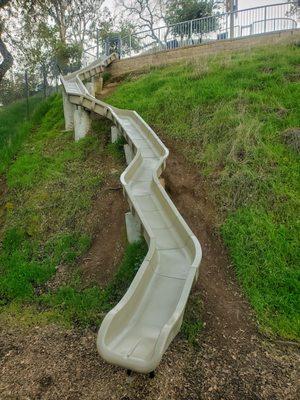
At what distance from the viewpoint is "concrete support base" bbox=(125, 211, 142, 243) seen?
22.8 ft

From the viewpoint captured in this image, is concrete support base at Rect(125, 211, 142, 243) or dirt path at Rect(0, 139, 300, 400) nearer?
dirt path at Rect(0, 139, 300, 400)

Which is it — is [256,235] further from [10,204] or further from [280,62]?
[280,62]

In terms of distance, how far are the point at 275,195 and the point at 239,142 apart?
1.89m

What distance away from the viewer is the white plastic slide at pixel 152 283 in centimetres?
414

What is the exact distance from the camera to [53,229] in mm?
8430

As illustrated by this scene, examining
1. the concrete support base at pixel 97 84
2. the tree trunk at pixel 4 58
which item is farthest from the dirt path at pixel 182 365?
the tree trunk at pixel 4 58

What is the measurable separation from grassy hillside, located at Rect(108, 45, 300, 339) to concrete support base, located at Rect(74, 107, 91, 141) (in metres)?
1.71

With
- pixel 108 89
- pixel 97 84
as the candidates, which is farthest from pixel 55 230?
pixel 97 84

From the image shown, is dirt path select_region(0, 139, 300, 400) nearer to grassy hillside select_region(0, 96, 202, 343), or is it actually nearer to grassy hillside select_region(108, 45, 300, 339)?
grassy hillside select_region(0, 96, 202, 343)

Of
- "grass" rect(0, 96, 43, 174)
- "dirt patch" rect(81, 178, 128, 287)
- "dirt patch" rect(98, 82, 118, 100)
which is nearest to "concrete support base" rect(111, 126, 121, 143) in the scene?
"dirt patch" rect(81, 178, 128, 287)

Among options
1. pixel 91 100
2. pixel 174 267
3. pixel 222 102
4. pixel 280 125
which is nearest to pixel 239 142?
pixel 280 125

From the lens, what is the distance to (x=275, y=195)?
744 cm

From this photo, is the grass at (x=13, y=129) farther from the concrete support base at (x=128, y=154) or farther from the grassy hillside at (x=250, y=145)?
the concrete support base at (x=128, y=154)

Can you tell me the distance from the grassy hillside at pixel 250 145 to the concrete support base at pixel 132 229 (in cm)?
159
